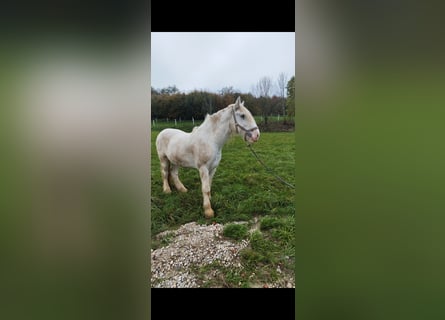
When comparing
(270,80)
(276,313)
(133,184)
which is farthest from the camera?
(270,80)

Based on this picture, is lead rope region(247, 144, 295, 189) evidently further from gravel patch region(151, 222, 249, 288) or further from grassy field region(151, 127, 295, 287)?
gravel patch region(151, 222, 249, 288)

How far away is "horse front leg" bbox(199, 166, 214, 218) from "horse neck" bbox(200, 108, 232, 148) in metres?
0.37

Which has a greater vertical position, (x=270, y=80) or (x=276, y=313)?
(x=270, y=80)

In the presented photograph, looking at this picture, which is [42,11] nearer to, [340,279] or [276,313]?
[340,279]

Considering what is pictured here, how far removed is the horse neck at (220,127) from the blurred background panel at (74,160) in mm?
2291

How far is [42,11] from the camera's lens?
0.93m

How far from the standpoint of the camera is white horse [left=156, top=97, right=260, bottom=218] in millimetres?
3145

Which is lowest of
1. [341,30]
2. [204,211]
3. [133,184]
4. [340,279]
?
[204,211]

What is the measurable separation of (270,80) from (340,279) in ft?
8.41

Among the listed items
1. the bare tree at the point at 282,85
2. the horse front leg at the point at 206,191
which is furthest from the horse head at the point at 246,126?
the horse front leg at the point at 206,191

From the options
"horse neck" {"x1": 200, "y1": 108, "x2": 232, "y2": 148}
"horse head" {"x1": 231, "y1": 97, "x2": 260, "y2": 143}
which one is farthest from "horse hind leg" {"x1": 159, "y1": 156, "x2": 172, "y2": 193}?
"horse head" {"x1": 231, "y1": 97, "x2": 260, "y2": 143}

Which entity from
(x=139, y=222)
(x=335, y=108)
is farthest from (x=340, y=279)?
(x=139, y=222)

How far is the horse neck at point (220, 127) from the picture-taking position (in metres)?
3.16

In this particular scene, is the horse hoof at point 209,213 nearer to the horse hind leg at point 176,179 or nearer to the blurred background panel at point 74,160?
the horse hind leg at point 176,179
